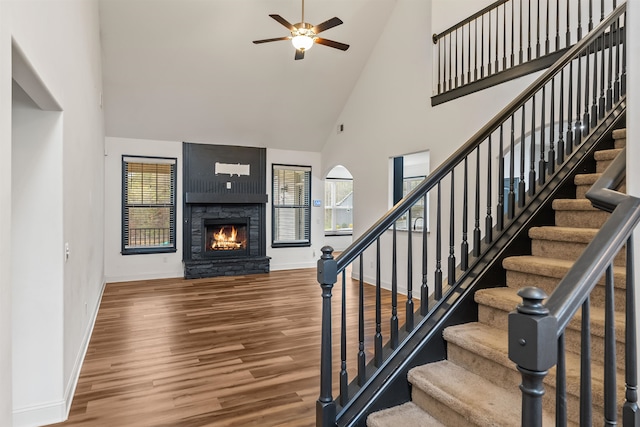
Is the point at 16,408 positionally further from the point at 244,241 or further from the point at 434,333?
the point at 244,241

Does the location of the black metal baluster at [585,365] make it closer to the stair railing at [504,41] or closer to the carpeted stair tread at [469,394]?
the carpeted stair tread at [469,394]

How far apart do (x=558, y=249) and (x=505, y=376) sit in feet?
3.30

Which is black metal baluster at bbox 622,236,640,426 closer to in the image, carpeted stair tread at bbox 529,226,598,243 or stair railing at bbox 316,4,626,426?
stair railing at bbox 316,4,626,426

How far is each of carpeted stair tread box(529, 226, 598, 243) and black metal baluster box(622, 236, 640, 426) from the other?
1.24m

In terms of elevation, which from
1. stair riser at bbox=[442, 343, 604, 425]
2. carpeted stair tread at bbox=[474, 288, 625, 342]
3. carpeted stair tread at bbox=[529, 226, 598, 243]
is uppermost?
carpeted stair tread at bbox=[529, 226, 598, 243]

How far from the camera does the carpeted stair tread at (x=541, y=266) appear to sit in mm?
2207

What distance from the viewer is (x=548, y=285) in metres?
2.33

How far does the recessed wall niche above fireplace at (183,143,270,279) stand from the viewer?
767 cm

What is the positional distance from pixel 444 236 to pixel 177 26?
472cm

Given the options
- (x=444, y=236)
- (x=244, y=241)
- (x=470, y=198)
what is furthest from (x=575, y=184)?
(x=244, y=241)

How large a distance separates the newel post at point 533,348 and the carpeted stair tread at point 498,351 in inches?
30.9

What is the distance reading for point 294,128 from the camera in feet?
26.4

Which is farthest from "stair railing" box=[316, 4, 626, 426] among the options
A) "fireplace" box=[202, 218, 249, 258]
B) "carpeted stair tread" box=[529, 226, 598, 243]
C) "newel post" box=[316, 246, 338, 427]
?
"fireplace" box=[202, 218, 249, 258]

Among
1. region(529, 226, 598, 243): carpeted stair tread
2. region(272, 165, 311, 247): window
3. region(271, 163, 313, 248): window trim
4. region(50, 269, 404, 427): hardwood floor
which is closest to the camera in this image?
region(529, 226, 598, 243): carpeted stair tread
